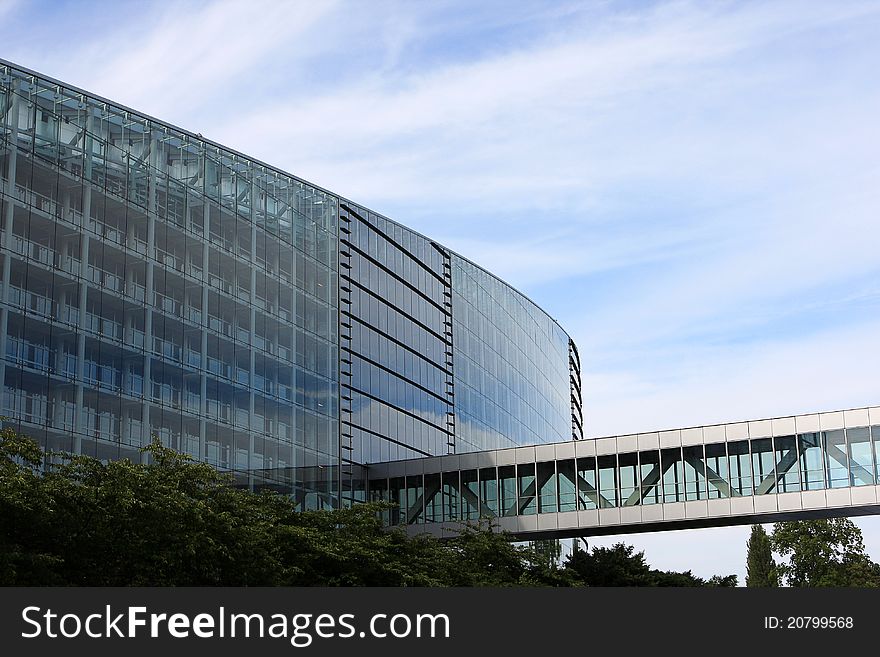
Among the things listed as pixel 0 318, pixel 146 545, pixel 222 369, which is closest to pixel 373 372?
pixel 222 369

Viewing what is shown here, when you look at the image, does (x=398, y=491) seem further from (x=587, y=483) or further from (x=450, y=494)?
(x=587, y=483)

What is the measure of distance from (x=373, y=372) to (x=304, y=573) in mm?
27077

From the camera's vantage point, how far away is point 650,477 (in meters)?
58.9

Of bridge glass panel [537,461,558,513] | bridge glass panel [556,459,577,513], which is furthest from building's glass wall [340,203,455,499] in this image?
bridge glass panel [556,459,577,513]

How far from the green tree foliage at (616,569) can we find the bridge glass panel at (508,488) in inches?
167

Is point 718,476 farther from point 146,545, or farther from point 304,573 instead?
point 146,545

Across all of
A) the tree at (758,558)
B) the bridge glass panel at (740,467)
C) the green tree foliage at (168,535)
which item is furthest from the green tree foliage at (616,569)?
the tree at (758,558)

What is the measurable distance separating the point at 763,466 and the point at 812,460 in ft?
7.32

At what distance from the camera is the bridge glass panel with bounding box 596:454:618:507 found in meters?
60.0

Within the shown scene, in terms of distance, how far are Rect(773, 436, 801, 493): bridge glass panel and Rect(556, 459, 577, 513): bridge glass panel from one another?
10.3 m

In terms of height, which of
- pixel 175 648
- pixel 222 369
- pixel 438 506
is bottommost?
pixel 175 648

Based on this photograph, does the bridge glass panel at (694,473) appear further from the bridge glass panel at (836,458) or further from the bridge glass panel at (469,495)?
the bridge glass panel at (469,495)

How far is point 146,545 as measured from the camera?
33.8 meters

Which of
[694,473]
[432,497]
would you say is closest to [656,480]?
[694,473]
